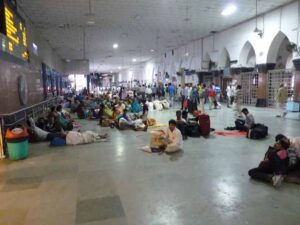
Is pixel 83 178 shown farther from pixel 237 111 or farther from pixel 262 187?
pixel 237 111

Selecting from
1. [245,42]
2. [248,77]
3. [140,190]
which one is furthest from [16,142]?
[248,77]

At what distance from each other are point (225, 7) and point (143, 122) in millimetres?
7254

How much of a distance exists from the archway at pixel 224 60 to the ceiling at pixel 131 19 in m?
1.88

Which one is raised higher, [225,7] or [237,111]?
[225,7]

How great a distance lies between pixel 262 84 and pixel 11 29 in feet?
43.8

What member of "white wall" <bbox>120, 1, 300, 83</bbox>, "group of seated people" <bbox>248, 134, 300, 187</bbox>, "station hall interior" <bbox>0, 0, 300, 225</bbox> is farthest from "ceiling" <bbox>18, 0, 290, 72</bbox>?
"group of seated people" <bbox>248, 134, 300, 187</bbox>

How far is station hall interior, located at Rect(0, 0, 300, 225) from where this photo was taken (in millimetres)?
3332

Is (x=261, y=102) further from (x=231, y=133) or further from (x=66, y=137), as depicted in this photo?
(x=66, y=137)

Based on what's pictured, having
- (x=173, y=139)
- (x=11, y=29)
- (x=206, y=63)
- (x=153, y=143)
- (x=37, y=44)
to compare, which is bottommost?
(x=153, y=143)

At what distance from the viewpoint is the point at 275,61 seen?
14.8 m

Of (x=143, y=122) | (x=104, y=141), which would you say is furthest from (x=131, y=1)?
(x=104, y=141)

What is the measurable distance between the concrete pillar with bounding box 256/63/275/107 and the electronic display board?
12462 millimetres

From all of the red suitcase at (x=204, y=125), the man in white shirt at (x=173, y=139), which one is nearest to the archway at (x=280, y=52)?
the red suitcase at (x=204, y=125)

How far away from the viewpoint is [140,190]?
387 centimetres
